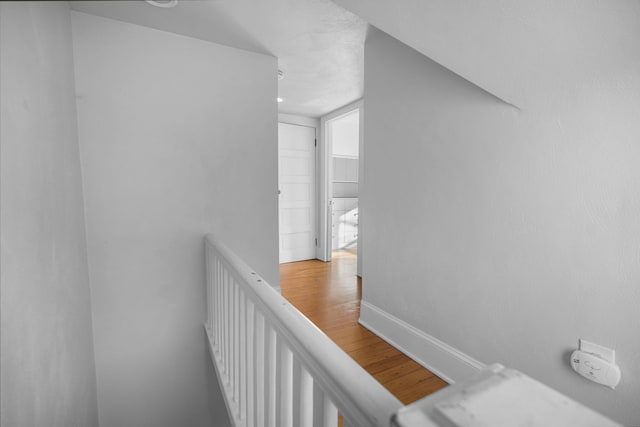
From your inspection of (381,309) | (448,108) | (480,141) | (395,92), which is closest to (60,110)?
(480,141)

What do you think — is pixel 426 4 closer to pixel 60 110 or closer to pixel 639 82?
pixel 639 82

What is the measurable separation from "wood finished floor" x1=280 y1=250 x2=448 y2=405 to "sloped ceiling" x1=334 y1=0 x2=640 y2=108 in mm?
1391

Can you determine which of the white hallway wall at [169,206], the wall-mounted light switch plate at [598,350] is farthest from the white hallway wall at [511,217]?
the white hallway wall at [169,206]

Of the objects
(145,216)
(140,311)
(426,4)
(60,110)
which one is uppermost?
(426,4)

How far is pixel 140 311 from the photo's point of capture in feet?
4.88

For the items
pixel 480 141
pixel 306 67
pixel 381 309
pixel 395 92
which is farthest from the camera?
pixel 306 67

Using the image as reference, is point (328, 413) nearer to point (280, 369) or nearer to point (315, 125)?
point (280, 369)

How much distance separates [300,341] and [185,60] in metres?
1.36

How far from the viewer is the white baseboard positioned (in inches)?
56.1

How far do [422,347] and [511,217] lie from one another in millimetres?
851

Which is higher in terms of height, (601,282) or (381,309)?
(601,282)

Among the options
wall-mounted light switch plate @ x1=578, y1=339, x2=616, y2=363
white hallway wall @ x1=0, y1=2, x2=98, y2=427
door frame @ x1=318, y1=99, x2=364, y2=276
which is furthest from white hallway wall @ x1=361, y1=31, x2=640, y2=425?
door frame @ x1=318, y1=99, x2=364, y2=276

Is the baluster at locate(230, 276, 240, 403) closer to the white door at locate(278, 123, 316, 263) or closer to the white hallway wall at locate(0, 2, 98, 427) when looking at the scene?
the white hallway wall at locate(0, 2, 98, 427)

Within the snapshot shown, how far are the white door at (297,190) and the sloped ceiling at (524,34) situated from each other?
9.22 feet
